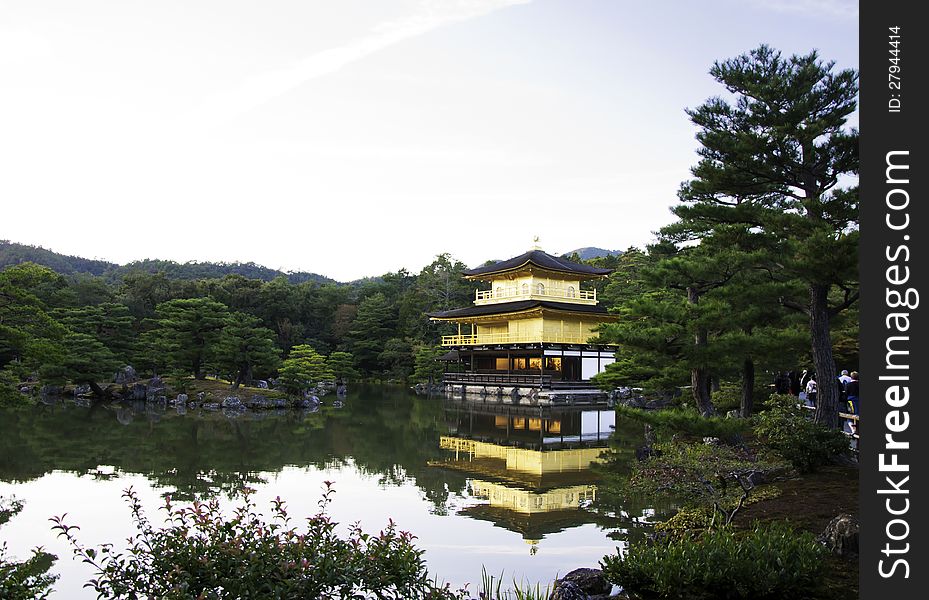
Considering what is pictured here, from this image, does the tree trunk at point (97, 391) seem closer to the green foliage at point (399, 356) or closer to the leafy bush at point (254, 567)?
the green foliage at point (399, 356)

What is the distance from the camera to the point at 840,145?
991cm

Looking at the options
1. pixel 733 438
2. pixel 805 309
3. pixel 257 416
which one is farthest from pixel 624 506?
pixel 257 416

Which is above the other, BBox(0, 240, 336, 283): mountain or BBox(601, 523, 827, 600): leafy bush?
BBox(0, 240, 336, 283): mountain

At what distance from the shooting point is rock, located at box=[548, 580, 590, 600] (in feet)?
16.8

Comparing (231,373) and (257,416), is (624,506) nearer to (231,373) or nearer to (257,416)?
(257,416)

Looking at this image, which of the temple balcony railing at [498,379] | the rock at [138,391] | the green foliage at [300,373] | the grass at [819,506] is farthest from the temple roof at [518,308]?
the grass at [819,506]

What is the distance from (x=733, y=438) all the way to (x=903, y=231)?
8.28 metres

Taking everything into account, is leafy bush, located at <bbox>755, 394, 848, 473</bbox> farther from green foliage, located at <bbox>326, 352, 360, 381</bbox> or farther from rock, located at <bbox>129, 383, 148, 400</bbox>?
green foliage, located at <bbox>326, 352, 360, 381</bbox>

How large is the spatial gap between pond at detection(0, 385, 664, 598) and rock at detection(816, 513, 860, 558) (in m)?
2.23

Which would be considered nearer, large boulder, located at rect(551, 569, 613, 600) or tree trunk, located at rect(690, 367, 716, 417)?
large boulder, located at rect(551, 569, 613, 600)

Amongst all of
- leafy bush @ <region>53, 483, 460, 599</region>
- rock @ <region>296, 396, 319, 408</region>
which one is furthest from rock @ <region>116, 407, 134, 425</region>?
leafy bush @ <region>53, 483, 460, 599</region>

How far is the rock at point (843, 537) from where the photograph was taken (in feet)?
18.4

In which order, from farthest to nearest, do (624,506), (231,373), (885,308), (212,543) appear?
(231,373), (624,506), (212,543), (885,308)

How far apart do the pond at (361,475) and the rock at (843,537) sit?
223 centimetres
